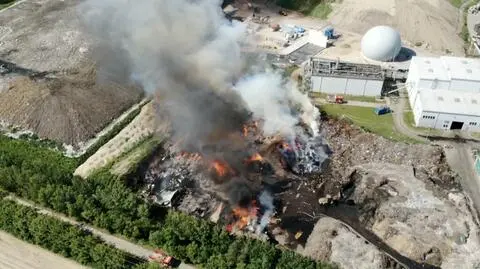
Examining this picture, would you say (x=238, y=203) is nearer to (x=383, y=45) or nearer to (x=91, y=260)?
(x=91, y=260)

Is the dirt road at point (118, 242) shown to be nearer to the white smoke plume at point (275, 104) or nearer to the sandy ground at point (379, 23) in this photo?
the white smoke plume at point (275, 104)

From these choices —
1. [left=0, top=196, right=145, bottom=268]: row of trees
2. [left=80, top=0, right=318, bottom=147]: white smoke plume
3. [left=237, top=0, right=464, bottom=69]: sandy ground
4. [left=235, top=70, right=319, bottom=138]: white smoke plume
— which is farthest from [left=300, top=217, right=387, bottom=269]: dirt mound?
[left=237, top=0, right=464, bottom=69]: sandy ground

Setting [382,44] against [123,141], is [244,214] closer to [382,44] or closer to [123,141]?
[123,141]

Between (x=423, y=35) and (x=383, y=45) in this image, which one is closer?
(x=383, y=45)

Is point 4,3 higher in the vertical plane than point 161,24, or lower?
lower

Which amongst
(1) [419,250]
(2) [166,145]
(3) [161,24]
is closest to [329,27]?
(3) [161,24]

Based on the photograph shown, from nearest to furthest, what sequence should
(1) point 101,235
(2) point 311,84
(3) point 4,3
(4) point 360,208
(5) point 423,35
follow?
(1) point 101,235 < (4) point 360,208 < (2) point 311,84 < (5) point 423,35 < (3) point 4,3
